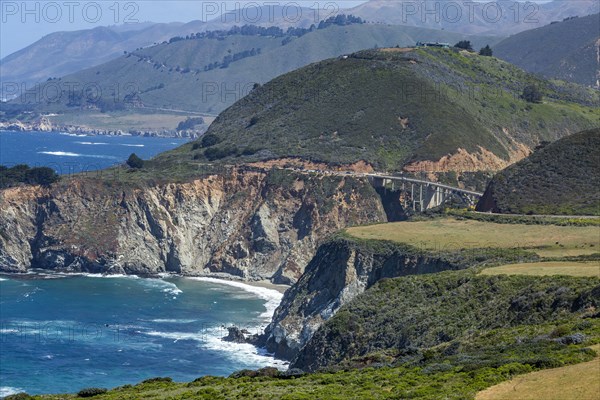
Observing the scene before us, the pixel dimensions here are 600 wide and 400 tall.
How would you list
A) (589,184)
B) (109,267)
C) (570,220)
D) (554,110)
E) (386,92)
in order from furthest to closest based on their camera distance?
1. (554,110)
2. (386,92)
3. (109,267)
4. (589,184)
5. (570,220)

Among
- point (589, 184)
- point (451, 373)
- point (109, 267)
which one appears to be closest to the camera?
point (451, 373)

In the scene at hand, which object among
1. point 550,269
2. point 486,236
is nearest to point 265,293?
point 486,236

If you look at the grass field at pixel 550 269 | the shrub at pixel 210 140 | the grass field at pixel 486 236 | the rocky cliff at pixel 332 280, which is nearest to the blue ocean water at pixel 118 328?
the rocky cliff at pixel 332 280

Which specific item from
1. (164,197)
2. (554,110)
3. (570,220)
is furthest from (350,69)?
(570,220)

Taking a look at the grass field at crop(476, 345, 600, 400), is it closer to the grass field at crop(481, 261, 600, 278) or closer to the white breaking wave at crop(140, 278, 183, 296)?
the grass field at crop(481, 261, 600, 278)

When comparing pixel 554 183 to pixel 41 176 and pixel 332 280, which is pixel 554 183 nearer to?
pixel 332 280

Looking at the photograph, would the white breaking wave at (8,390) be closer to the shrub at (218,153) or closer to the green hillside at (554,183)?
the green hillside at (554,183)

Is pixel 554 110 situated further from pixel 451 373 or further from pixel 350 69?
pixel 451 373
